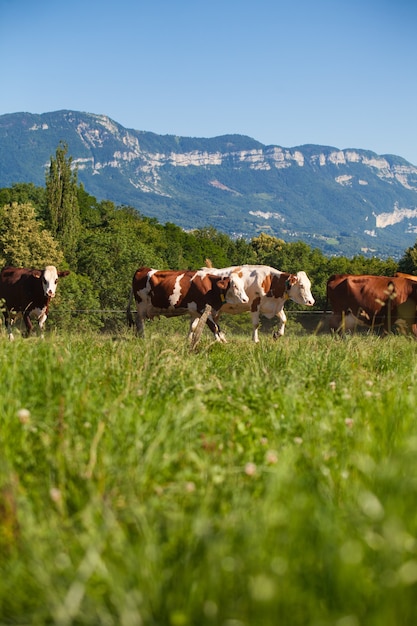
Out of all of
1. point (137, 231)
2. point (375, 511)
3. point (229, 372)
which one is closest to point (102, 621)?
point (375, 511)

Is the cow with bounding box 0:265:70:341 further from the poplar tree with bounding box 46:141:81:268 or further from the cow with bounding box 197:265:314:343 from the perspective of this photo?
the poplar tree with bounding box 46:141:81:268

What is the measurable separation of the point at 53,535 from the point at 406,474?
6.28ft

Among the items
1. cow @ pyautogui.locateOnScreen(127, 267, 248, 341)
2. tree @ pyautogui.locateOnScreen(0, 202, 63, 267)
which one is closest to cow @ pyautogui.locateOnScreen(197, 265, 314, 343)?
cow @ pyautogui.locateOnScreen(127, 267, 248, 341)

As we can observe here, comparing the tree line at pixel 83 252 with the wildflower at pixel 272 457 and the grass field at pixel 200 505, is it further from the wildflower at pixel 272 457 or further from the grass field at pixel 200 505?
the wildflower at pixel 272 457

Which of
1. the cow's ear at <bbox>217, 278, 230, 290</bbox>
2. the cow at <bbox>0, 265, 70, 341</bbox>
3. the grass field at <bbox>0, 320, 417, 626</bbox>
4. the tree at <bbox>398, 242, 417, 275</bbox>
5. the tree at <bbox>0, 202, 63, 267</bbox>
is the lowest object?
the tree at <bbox>398, 242, 417, 275</bbox>

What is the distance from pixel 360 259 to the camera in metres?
128

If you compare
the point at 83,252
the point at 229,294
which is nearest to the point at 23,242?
the point at 83,252

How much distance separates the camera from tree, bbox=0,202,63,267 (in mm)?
66312

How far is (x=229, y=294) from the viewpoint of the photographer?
1978 centimetres

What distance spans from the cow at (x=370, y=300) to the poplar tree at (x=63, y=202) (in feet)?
202

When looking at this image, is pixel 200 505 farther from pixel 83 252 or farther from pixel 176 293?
pixel 83 252

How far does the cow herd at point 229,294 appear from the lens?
19.1 meters

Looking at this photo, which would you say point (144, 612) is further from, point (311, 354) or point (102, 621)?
point (311, 354)

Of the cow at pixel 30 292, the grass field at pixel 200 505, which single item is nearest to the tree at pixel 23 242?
the cow at pixel 30 292
